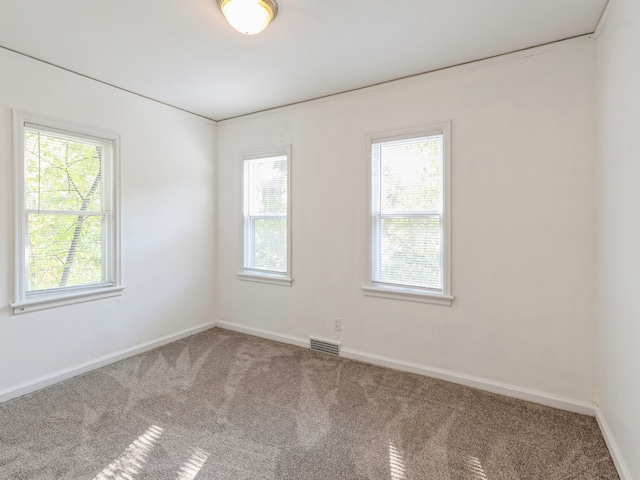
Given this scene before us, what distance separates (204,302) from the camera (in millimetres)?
4211

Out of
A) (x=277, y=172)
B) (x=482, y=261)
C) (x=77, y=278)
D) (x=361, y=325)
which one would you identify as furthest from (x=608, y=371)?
(x=77, y=278)

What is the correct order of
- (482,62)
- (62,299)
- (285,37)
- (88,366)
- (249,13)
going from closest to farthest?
(249,13)
(285,37)
(482,62)
(62,299)
(88,366)

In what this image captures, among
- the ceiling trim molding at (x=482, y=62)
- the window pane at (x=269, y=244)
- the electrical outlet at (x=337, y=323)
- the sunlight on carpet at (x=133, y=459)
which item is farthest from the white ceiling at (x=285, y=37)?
the sunlight on carpet at (x=133, y=459)

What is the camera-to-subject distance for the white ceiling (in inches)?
81.0

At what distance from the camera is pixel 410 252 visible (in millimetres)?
3066

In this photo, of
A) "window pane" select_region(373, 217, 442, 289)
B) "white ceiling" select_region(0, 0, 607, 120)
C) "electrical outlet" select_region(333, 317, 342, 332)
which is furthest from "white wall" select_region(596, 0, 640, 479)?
"electrical outlet" select_region(333, 317, 342, 332)

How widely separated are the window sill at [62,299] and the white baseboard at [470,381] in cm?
171

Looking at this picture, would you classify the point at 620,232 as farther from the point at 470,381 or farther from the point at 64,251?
the point at 64,251

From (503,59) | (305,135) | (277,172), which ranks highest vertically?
(503,59)

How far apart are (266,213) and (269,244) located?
0.36 m

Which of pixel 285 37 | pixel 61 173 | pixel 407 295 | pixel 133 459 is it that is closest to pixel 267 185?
Result: pixel 285 37

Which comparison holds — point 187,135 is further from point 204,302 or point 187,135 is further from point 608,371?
point 608,371

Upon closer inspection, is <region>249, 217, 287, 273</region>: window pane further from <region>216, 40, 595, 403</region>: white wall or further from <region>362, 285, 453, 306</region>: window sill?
<region>362, 285, 453, 306</region>: window sill

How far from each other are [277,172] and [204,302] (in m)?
1.83
